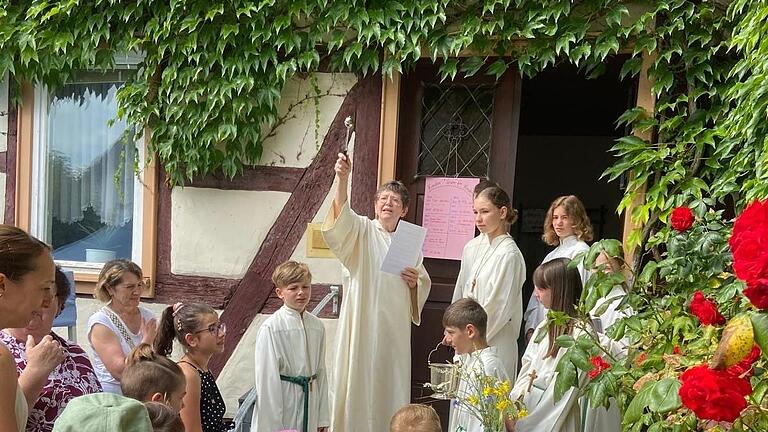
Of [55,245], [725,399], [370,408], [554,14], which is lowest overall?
[370,408]

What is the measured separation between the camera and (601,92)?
714 centimetres

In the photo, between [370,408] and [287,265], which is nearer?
[287,265]

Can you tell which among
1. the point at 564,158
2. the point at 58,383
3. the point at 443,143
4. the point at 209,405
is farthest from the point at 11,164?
the point at 564,158

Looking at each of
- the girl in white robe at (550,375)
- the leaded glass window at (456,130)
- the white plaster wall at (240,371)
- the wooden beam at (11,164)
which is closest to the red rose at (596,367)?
the girl in white robe at (550,375)

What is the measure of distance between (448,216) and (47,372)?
10.4ft

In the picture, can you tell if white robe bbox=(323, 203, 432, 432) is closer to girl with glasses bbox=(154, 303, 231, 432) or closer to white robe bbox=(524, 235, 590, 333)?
white robe bbox=(524, 235, 590, 333)

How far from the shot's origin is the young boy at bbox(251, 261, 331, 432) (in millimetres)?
3641

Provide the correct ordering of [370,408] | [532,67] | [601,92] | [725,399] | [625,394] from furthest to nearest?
[601,92] → [532,67] → [370,408] → [625,394] → [725,399]

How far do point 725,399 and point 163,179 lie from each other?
14.8ft

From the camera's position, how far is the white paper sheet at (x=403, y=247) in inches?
160

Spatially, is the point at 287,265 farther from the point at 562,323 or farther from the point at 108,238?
the point at 108,238

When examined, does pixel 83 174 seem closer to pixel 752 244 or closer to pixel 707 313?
pixel 707 313

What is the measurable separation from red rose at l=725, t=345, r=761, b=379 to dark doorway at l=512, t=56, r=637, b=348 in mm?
5903

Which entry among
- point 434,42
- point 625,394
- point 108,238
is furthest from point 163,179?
point 625,394
